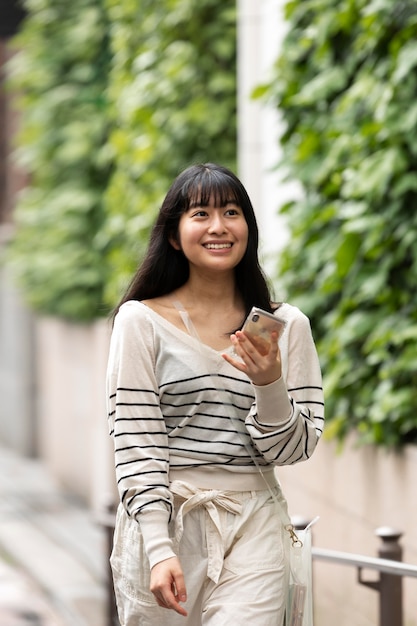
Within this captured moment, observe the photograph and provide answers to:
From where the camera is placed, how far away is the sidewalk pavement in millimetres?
8445

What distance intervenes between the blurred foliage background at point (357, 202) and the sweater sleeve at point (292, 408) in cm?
235

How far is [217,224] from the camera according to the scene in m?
3.18

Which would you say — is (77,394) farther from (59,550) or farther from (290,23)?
(290,23)

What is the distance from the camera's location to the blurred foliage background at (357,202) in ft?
18.6

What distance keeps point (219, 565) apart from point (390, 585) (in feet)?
6.70

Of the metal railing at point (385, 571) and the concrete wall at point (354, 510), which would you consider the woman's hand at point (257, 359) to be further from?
the concrete wall at point (354, 510)

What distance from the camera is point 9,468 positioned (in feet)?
49.6

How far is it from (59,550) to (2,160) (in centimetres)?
906

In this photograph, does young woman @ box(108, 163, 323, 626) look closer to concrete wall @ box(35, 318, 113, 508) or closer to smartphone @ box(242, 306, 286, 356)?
smartphone @ box(242, 306, 286, 356)

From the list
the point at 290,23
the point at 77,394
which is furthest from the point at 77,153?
the point at 290,23

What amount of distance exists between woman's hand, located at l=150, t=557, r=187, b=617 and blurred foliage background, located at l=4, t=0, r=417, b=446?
167 cm

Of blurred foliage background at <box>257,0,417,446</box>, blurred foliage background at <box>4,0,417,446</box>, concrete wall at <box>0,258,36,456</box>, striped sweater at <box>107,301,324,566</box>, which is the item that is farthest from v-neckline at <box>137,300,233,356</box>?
concrete wall at <box>0,258,36,456</box>

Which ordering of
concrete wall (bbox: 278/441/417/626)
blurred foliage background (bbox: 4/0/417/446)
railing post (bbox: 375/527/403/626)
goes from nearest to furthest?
railing post (bbox: 375/527/403/626)
concrete wall (bbox: 278/441/417/626)
blurred foliage background (bbox: 4/0/417/446)

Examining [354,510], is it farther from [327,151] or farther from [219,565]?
[219,565]
